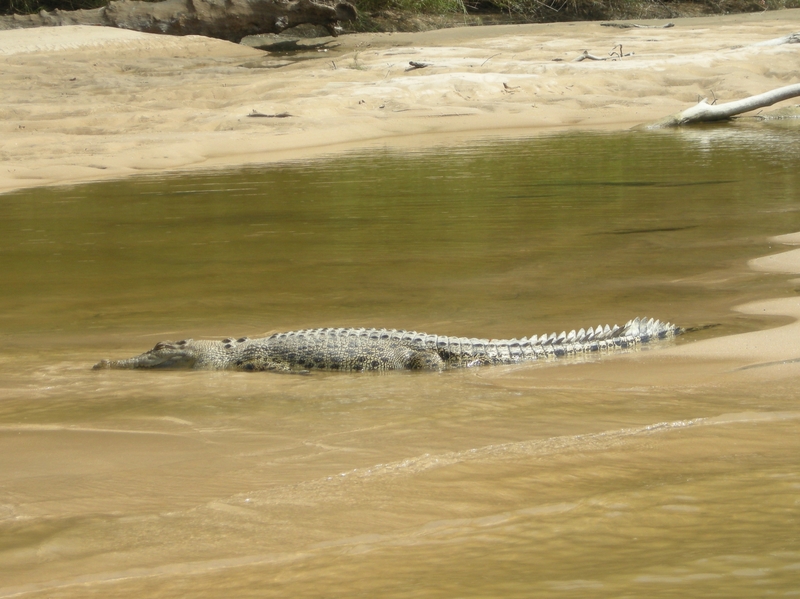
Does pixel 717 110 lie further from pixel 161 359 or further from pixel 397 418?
pixel 397 418

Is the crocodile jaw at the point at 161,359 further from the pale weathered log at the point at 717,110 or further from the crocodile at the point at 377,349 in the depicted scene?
the pale weathered log at the point at 717,110

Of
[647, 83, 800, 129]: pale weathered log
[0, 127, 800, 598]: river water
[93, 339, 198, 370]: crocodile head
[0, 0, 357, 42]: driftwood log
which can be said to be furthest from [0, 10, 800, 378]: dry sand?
[93, 339, 198, 370]: crocodile head

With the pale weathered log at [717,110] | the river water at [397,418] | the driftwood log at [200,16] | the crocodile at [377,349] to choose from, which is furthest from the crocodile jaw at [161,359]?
the driftwood log at [200,16]

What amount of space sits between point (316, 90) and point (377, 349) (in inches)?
447

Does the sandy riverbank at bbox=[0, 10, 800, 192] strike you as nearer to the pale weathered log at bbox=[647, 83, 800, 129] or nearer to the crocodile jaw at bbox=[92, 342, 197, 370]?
the pale weathered log at bbox=[647, 83, 800, 129]

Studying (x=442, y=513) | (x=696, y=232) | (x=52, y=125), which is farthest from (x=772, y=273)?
(x=52, y=125)

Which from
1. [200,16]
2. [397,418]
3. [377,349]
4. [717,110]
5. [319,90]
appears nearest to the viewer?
[397,418]

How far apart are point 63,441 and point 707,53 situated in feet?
55.2

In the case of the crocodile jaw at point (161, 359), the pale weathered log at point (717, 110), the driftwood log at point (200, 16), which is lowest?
the crocodile jaw at point (161, 359)

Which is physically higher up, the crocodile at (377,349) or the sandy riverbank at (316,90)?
the sandy riverbank at (316,90)

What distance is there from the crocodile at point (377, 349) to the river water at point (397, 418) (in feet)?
0.37

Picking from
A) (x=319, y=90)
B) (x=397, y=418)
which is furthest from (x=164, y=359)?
(x=319, y=90)

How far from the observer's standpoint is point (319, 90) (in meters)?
15.4

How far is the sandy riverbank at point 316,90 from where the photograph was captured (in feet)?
41.4
